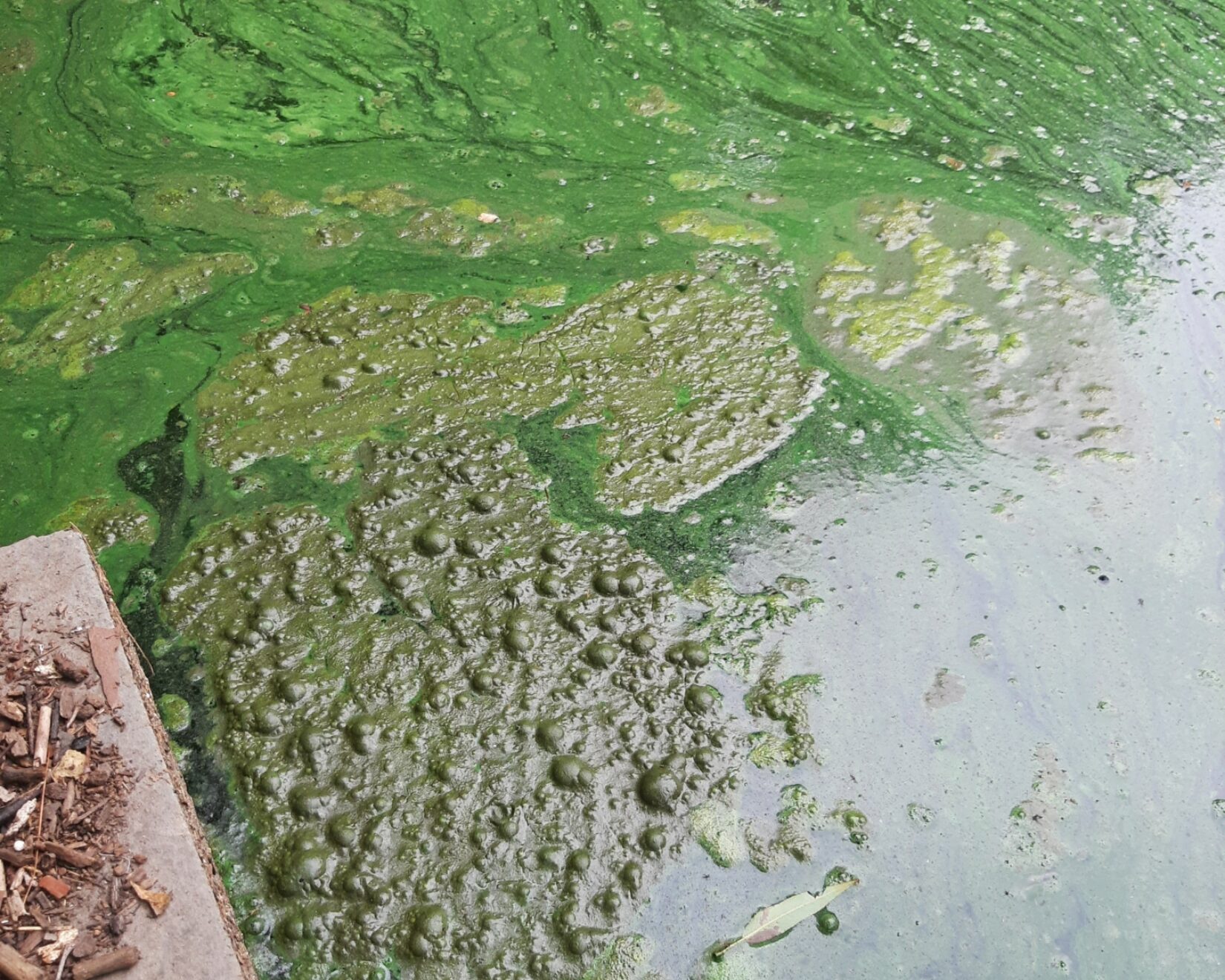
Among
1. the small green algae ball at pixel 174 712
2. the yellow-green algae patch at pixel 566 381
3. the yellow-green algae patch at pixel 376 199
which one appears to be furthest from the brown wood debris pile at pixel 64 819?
the yellow-green algae patch at pixel 376 199

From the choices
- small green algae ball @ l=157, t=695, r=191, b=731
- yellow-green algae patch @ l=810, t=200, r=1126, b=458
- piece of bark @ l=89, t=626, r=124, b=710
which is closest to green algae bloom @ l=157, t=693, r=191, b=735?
small green algae ball @ l=157, t=695, r=191, b=731

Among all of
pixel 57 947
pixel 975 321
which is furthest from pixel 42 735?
pixel 975 321

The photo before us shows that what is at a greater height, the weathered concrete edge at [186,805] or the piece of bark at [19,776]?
the piece of bark at [19,776]

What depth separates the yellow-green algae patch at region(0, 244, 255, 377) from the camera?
2463 millimetres

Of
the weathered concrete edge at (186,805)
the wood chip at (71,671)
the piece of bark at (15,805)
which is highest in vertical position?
the wood chip at (71,671)

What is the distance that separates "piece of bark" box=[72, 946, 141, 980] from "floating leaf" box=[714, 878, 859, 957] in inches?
33.4

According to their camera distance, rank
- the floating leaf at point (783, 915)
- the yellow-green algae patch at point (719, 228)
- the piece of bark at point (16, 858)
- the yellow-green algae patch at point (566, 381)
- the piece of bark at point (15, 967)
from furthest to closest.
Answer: the yellow-green algae patch at point (719, 228) < the yellow-green algae patch at point (566, 381) < the floating leaf at point (783, 915) < the piece of bark at point (16, 858) < the piece of bark at point (15, 967)

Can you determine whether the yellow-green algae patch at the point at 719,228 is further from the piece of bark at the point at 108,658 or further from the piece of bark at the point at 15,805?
the piece of bark at the point at 15,805

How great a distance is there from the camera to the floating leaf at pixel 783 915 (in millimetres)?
1528

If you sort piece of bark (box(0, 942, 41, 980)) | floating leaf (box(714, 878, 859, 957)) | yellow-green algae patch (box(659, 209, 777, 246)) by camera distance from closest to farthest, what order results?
piece of bark (box(0, 942, 41, 980)) → floating leaf (box(714, 878, 859, 957)) → yellow-green algae patch (box(659, 209, 777, 246))

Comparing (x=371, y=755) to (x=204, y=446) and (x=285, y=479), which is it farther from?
(x=204, y=446)

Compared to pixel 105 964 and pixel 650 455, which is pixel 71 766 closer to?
pixel 105 964

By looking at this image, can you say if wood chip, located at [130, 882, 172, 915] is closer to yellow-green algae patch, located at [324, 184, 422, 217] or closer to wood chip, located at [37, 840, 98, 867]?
wood chip, located at [37, 840, 98, 867]

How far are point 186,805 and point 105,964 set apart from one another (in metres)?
0.30
